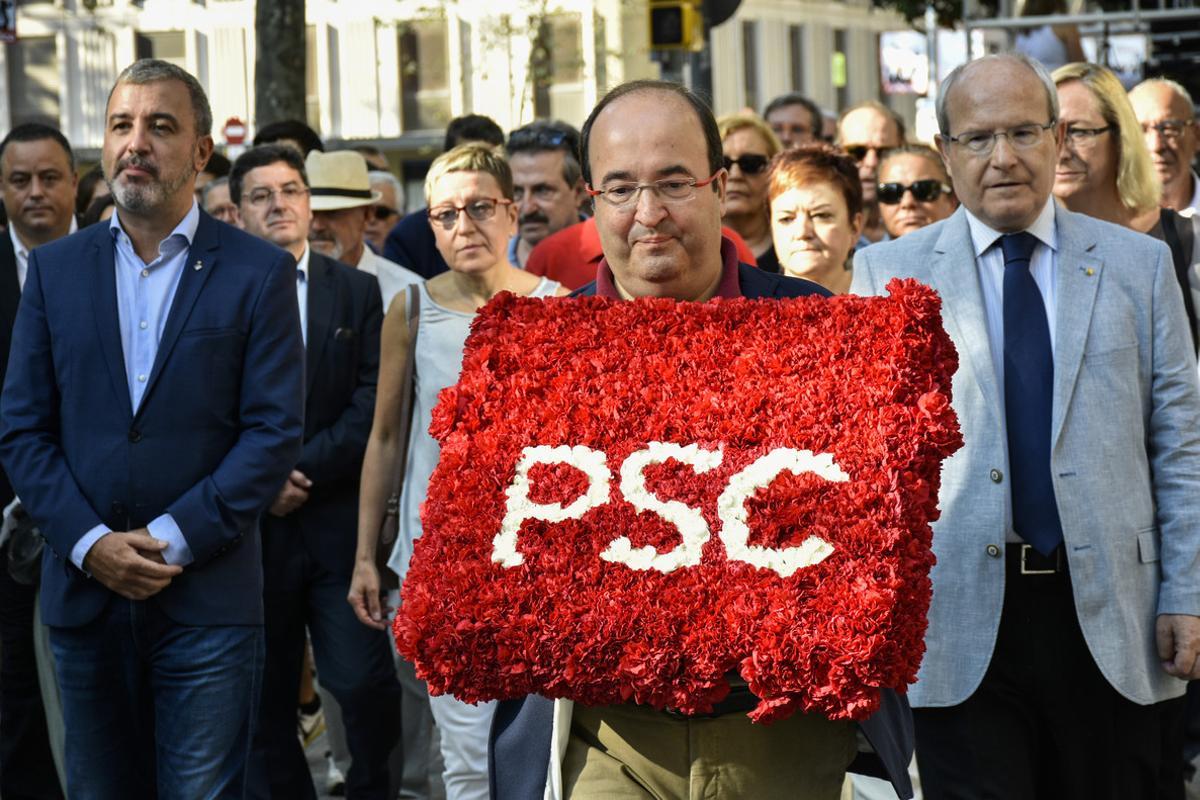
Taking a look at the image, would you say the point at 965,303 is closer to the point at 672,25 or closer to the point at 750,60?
the point at 672,25

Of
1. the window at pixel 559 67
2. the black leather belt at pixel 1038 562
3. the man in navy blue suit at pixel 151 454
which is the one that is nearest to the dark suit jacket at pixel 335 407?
the man in navy blue suit at pixel 151 454

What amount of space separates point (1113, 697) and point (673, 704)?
1.78 m

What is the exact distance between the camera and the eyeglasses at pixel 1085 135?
655 cm

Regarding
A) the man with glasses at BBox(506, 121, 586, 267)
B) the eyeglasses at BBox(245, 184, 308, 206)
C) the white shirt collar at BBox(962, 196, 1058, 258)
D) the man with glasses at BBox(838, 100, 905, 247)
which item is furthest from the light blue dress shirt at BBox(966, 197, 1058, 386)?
the man with glasses at BBox(838, 100, 905, 247)

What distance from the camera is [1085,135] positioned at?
6.55 metres

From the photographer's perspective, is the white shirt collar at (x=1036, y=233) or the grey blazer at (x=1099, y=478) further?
the white shirt collar at (x=1036, y=233)

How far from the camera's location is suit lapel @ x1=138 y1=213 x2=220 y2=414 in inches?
212

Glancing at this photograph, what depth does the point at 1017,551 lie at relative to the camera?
15.9ft

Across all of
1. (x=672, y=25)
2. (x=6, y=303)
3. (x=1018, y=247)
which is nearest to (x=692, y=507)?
(x=1018, y=247)

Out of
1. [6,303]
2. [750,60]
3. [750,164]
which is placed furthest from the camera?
[750,60]

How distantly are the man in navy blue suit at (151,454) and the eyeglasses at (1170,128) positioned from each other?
4.50 m

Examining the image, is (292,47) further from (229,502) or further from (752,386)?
(752,386)

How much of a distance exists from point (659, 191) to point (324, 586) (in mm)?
3548

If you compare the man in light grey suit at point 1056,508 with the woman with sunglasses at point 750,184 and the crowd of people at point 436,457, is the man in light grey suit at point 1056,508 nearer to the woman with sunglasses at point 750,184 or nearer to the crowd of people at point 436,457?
the crowd of people at point 436,457
